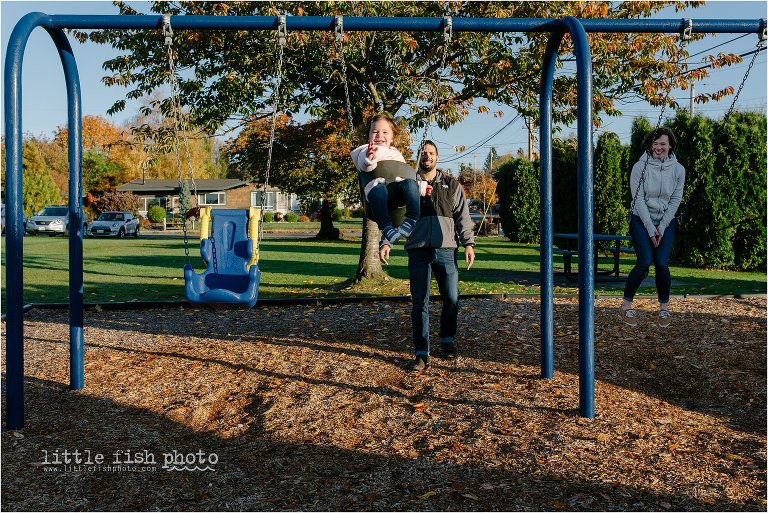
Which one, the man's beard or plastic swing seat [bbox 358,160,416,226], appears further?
the man's beard

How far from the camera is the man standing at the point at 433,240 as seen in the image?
552 cm

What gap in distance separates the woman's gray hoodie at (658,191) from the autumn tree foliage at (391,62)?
9.83ft

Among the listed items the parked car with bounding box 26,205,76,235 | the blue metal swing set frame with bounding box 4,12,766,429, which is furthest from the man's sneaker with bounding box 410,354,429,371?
the parked car with bounding box 26,205,76,235

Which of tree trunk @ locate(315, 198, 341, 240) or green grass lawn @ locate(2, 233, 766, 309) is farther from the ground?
tree trunk @ locate(315, 198, 341, 240)

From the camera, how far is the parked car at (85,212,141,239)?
31.9 metres

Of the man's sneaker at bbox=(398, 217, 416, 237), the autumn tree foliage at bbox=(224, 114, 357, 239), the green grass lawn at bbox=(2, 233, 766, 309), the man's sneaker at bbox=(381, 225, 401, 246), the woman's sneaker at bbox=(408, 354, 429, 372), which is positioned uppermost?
the autumn tree foliage at bbox=(224, 114, 357, 239)

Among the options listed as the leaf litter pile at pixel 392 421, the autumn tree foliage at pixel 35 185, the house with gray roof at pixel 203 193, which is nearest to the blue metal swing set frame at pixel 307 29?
the leaf litter pile at pixel 392 421

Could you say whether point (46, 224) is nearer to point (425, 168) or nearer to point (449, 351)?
point (449, 351)

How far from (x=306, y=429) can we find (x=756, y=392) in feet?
10.5

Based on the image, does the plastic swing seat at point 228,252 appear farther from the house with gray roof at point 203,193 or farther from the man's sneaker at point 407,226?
the house with gray roof at point 203,193

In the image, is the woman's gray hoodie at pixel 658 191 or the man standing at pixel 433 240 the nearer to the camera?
the man standing at pixel 433 240

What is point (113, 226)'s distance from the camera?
3212 centimetres

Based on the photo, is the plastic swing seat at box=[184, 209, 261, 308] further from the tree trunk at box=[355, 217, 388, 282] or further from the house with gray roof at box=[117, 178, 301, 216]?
the house with gray roof at box=[117, 178, 301, 216]

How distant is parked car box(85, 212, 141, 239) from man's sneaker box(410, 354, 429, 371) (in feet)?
95.1
